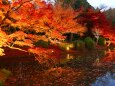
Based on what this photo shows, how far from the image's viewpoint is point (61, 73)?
24953 millimetres

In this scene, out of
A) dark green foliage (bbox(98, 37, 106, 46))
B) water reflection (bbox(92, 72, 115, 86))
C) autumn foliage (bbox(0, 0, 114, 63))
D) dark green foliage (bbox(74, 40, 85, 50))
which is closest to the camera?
water reflection (bbox(92, 72, 115, 86))

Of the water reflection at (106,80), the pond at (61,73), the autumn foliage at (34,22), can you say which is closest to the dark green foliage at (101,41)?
the autumn foliage at (34,22)

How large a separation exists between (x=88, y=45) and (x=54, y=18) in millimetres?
7762

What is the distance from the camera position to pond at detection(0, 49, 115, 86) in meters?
21.5

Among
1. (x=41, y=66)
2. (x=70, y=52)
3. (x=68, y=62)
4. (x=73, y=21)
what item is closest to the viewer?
(x=41, y=66)

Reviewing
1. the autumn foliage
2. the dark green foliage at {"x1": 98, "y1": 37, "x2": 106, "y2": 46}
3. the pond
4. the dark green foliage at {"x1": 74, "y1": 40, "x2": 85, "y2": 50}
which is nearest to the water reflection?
the pond

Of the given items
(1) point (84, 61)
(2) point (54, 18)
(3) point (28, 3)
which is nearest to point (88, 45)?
(2) point (54, 18)

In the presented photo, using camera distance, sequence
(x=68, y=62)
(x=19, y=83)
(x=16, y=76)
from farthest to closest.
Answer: (x=68, y=62), (x=16, y=76), (x=19, y=83)

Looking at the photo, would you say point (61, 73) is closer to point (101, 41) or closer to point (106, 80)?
point (106, 80)

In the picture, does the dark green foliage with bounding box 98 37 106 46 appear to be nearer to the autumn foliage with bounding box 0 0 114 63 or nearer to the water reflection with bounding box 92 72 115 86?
the autumn foliage with bounding box 0 0 114 63

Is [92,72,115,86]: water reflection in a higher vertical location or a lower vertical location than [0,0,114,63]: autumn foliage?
lower

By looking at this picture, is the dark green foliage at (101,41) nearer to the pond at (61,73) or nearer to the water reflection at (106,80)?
the pond at (61,73)

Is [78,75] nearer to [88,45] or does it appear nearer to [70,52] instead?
[70,52]

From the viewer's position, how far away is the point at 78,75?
24234 millimetres
